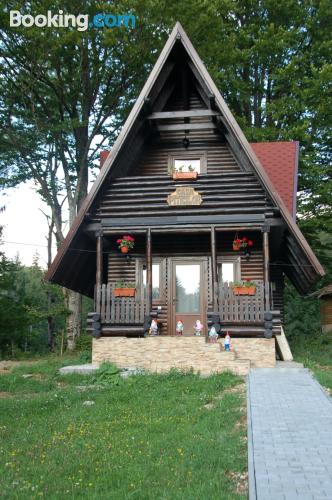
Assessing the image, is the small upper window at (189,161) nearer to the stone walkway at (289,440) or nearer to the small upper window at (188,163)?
the small upper window at (188,163)

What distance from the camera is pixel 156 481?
224 inches

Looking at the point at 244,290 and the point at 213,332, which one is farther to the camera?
the point at 244,290

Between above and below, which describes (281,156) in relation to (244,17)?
below

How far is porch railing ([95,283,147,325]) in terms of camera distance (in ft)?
48.9

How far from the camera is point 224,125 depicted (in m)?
15.8

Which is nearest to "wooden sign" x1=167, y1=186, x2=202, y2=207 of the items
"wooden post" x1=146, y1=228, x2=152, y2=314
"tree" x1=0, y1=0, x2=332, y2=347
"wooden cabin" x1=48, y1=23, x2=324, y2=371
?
"wooden cabin" x1=48, y1=23, x2=324, y2=371

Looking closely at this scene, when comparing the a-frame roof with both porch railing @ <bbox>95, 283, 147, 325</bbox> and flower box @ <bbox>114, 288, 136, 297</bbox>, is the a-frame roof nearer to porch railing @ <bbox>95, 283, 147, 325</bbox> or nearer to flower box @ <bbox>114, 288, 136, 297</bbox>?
porch railing @ <bbox>95, 283, 147, 325</bbox>

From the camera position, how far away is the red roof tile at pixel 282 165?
1761cm

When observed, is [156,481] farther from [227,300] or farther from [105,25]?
[105,25]

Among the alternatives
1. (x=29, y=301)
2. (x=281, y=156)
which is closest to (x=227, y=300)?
(x=281, y=156)

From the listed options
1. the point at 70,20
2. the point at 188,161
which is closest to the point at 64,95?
the point at 70,20

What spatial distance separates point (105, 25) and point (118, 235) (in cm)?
922

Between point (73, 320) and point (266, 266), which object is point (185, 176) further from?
point (73, 320)

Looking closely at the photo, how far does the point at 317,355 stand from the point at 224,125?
26.1 feet
